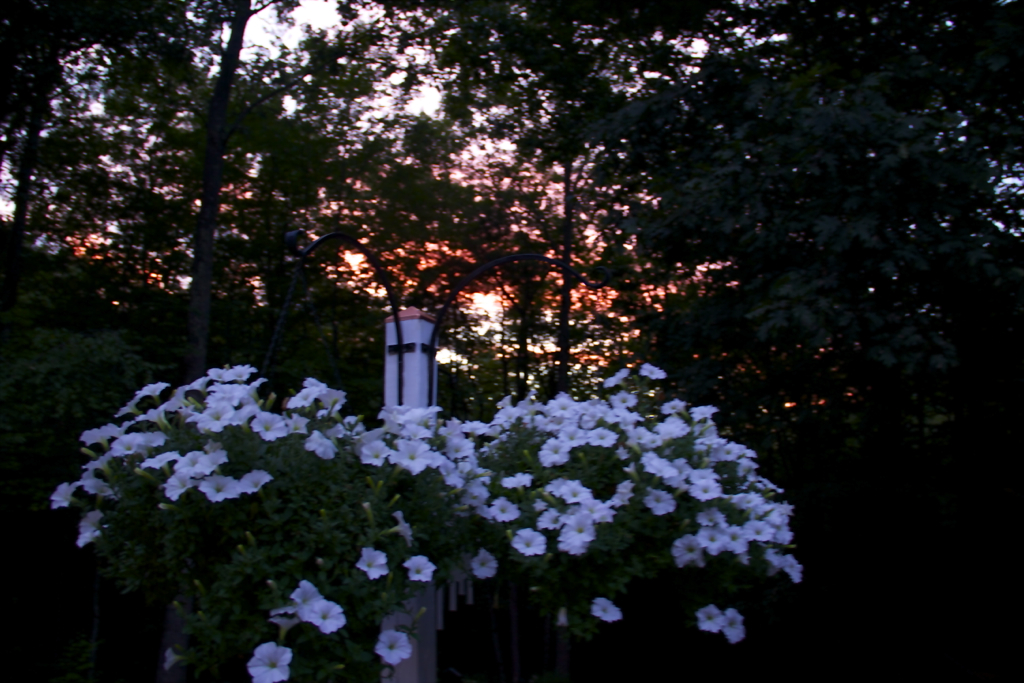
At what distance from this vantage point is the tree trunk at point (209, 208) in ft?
24.5

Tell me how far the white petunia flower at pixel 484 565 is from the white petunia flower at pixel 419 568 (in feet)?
0.96

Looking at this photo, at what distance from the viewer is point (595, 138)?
18.9 feet

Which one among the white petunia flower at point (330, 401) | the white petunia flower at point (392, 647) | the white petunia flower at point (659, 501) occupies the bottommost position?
the white petunia flower at point (392, 647)

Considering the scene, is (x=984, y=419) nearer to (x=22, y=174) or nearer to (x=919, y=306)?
(x=919, y=306)

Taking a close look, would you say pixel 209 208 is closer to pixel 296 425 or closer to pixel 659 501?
pixel 296 425

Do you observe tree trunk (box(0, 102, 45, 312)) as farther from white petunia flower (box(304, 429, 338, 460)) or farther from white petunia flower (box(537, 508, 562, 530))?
white petunia flower (box(537, 508, 562, 530))

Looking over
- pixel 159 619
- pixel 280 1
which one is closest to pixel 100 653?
pixel 159 619

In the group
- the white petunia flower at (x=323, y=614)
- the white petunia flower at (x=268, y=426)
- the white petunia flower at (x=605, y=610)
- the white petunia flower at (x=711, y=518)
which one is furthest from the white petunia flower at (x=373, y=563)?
the white petunia flower at (x=711, y=518)

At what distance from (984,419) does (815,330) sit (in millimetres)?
2403

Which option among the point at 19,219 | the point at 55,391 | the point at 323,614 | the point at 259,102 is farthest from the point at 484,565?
the point at 19,219

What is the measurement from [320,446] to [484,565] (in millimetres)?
575

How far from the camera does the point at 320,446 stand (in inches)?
68.5

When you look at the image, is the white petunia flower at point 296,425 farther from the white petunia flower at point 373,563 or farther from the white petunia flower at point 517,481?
the white petunia flower at point 517,481

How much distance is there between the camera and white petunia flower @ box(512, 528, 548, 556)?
1.85 metres
